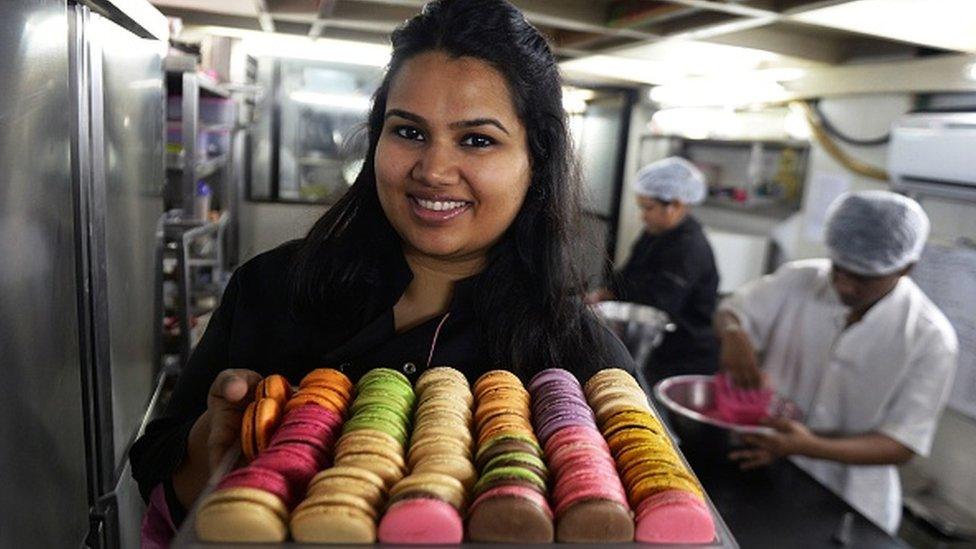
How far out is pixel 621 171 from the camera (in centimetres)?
584

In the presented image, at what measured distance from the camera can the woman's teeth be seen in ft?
2.97

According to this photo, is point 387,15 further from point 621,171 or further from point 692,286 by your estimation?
point 621,171

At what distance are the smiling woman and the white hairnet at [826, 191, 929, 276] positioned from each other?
1229 millimetres

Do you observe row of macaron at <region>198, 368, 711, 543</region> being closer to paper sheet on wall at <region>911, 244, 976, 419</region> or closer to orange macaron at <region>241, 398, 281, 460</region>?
orange macaron at <region>241, 398, 281, 460</region>

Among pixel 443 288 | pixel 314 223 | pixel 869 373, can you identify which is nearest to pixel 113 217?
pixel 314 223

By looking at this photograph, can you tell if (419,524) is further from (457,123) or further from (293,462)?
Answer: (457,123)

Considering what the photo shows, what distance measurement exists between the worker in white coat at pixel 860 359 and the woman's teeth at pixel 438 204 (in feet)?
3.98

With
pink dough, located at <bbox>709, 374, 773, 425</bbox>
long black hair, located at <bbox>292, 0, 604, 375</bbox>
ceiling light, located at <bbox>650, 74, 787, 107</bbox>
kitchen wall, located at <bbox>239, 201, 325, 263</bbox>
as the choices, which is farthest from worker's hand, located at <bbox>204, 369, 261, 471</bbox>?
ceiling light, located at <bbox>650, 74, 787, 107</bbox>

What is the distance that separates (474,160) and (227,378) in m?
0.39

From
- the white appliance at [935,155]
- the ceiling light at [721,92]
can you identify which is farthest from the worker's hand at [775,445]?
the ceiling light at [721,92]

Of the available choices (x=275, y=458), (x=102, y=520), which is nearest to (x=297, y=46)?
(x=102, y=520)

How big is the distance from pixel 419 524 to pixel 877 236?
A: 1813mm

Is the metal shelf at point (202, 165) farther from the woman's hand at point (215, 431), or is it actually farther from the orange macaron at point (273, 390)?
the orange macaron at point (273, 390)

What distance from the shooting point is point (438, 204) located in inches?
35.6
